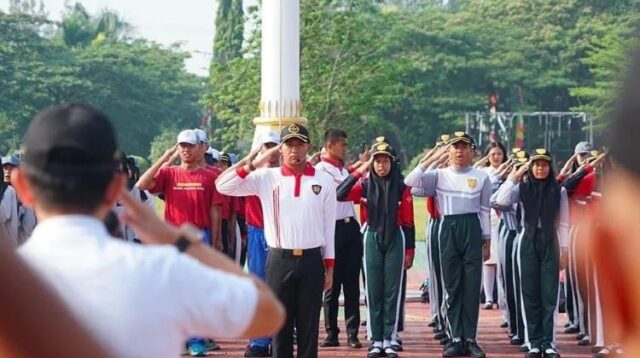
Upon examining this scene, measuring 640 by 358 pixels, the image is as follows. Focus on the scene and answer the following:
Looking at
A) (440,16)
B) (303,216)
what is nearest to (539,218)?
(303,216)

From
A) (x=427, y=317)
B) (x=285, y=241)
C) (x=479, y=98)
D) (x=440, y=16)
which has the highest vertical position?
(x=440, y=16)

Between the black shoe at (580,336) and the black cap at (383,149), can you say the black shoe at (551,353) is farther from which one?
the black cap at (383,149)

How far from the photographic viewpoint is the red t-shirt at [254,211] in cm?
1228

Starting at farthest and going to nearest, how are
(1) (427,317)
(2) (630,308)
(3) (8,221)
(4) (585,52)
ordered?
(4) (585,52), (1) (427,317), (3) (8,221), (2) (630,308)

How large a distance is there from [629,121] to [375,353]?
1097cm

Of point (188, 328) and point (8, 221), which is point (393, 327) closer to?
point (8, 221)

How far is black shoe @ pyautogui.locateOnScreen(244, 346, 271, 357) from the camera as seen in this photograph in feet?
41.0

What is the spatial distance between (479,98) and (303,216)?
54304 millimetres

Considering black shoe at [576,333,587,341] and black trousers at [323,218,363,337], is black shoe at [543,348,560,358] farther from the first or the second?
black trousers at [323,218,363,337]

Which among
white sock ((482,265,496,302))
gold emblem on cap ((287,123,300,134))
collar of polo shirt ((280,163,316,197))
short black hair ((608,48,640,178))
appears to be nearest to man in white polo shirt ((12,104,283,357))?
short black hair ((608,48,640,178))

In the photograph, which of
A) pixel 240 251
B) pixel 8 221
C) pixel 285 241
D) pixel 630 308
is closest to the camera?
pixel 630 308

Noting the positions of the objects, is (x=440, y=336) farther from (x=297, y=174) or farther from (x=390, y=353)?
(x=297, y=174)

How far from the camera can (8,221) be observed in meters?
11.5

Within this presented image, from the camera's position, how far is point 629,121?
6.11 feet
